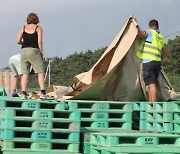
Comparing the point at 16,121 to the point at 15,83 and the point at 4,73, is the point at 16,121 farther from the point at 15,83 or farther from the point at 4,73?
the point at 4,73

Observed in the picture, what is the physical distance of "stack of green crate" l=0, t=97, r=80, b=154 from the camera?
5.82 meters

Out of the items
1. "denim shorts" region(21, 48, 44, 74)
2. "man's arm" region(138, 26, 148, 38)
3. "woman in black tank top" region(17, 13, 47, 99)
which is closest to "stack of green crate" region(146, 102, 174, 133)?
"man's arm" region(138, 26, 148, 38)

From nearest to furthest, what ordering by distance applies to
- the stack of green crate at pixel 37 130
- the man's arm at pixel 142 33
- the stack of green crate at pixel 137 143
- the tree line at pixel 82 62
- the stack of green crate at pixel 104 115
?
1. the stack of green crate at pixel 137 143
2. the stack of green crate at pixel 37 130
3. the stack of green crate at pixel 104 115
4. the man's arm at pixel 142 33
5. the tree line at pixel 82 62

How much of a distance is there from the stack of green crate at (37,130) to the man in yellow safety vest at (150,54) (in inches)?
83.8

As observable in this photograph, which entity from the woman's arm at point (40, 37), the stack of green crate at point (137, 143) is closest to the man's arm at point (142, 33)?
the woman's arm at point (40, 37)

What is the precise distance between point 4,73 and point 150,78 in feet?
28.5

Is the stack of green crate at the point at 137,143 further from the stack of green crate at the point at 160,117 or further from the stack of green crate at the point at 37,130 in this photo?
the stack of green crate at the point at 160,117

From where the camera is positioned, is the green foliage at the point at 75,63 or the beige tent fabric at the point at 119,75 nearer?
the beige tent fabric at the point at 119,75

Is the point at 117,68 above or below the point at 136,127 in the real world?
above

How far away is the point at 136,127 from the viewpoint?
24.4 feet

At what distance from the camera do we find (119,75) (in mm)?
7941

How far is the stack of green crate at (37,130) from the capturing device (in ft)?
19.1

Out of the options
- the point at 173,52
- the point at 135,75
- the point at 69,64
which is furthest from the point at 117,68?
the point at 69,64

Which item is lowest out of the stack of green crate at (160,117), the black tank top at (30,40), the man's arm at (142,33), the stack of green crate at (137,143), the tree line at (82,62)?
the stack of green crate at (137,143)
